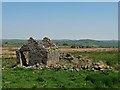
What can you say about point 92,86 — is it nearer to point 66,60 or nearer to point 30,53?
point 30,53

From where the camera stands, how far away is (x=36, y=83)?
71.6 feet

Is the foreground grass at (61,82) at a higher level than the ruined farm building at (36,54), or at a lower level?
lower

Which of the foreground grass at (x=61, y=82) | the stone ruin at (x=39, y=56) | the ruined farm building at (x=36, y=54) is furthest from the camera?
the ruined farm building at (x=36, y=54)

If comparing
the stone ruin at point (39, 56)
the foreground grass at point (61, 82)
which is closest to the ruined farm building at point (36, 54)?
the stone ruin at point (39, 56)

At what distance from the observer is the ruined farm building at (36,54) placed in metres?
33.2

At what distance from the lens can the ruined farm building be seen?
33.2m

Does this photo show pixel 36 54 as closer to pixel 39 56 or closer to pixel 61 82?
pixel 39 56

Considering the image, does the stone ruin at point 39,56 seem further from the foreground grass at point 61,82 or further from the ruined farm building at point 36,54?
the foreground grass at point 61,82

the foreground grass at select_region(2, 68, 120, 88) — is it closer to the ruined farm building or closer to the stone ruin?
the stone ruin

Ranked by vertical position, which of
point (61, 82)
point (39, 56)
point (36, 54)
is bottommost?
point (61, 82)

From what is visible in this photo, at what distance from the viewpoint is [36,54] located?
110 feet

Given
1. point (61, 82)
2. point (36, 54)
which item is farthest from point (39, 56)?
point (61, 82)

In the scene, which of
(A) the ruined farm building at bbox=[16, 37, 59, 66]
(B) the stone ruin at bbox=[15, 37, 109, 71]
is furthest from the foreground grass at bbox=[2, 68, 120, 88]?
(A) the ruined farm building at bbox=[16, 37, 59, 66]

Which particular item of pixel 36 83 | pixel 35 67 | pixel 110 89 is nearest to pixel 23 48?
pixel 35 67
